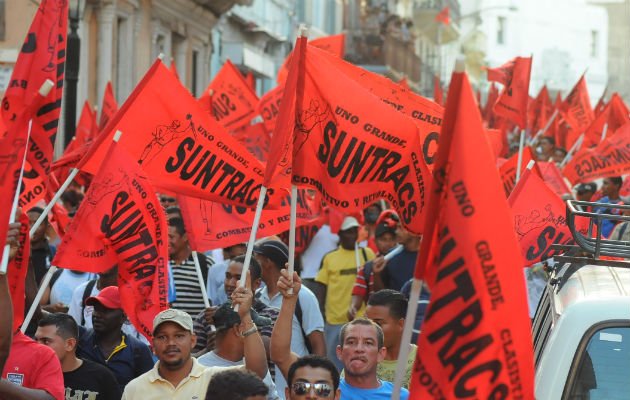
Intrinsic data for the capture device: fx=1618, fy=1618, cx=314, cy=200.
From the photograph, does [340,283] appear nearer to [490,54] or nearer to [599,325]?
[599,325]

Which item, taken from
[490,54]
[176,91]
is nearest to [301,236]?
[176,91]

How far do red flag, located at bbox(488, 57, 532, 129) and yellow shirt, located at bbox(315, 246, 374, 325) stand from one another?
4.54m

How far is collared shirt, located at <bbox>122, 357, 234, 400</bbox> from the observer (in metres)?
6.64

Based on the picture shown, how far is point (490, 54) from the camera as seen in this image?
112438 millimetres

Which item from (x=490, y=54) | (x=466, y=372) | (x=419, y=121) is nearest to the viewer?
(x=466, y=372)

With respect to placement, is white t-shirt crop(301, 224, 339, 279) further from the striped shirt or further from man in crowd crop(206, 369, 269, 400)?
man in crowd crop(206, 369, 269, 400)

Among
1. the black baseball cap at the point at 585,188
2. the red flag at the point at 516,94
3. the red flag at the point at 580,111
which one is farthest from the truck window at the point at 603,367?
the red flag at the point at 580,111

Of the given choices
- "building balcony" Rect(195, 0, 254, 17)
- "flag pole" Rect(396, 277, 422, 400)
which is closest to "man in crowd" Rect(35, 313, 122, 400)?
"flag pole" Rect(396, 277, 422, 400)

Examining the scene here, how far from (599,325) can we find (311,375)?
1.41m

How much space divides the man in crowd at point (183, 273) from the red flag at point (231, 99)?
6.73m

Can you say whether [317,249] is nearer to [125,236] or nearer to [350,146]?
[125,236]

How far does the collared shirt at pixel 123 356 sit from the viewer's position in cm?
783

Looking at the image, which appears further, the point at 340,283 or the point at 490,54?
the point at 490,54

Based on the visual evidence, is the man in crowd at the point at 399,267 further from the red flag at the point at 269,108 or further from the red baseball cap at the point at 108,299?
the red flag at the point at 269,108
